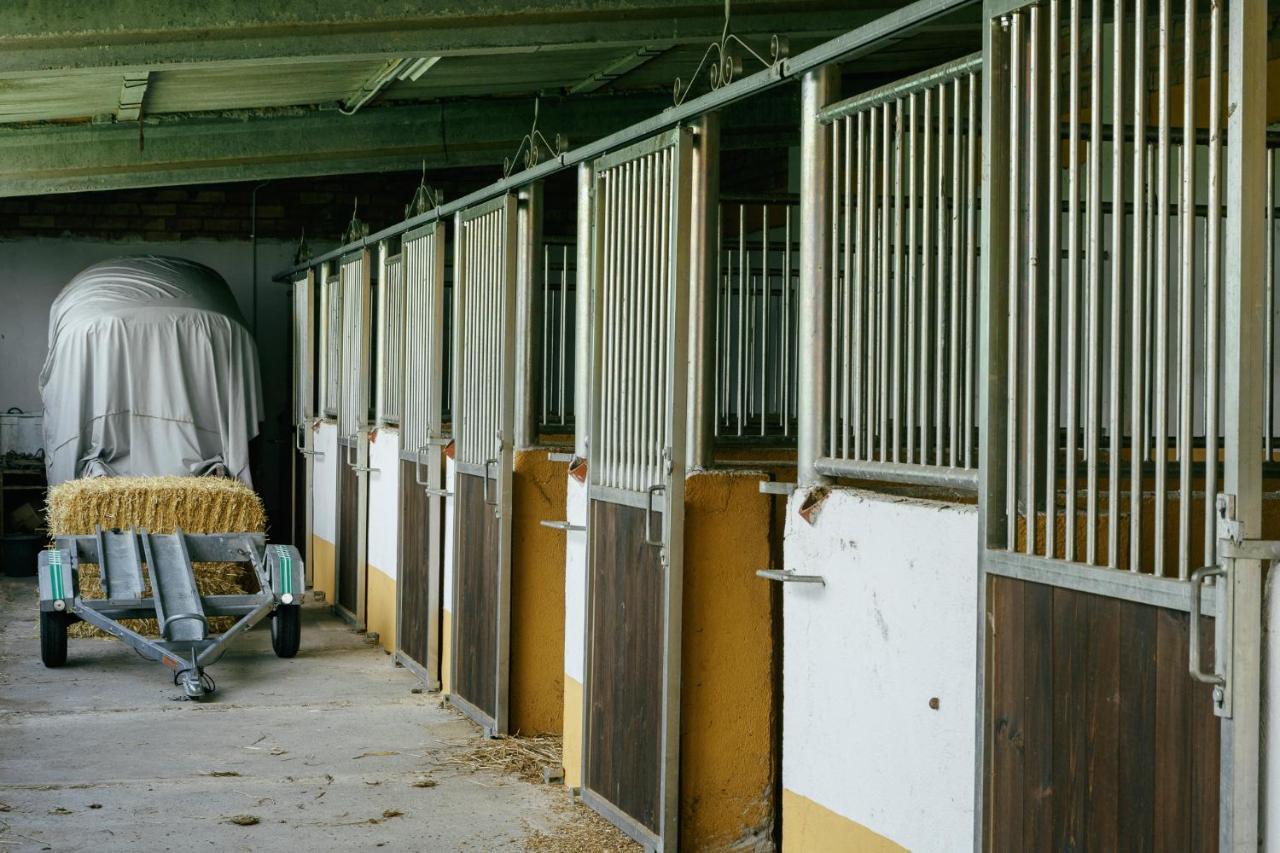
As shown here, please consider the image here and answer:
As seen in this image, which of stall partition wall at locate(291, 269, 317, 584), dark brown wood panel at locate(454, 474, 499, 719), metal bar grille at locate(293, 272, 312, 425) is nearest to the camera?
dark brown wood panel at locate(454, 474, 499, 719)

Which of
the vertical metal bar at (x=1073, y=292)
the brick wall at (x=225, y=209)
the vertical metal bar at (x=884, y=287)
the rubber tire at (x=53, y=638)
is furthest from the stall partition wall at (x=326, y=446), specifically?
the vertical metal bar at (x=1073, y=292)

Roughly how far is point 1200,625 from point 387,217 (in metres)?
9.51

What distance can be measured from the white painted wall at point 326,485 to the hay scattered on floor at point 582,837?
428 cm

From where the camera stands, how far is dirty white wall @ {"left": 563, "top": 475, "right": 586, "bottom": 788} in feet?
14.0

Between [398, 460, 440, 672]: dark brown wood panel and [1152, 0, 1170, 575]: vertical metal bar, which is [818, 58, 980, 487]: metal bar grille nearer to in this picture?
[1152, 0, 1170, 575]: vertical metal bar

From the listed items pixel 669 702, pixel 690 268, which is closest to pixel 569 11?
pixel 690 268

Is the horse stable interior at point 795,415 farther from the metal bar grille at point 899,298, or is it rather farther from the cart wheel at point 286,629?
the cart wheel at point 286,629

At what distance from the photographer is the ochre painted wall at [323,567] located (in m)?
8.43

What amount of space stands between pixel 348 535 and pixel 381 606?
2.86 feet

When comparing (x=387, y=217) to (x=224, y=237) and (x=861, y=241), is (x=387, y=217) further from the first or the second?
(x=861, y=241)

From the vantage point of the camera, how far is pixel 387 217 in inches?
426

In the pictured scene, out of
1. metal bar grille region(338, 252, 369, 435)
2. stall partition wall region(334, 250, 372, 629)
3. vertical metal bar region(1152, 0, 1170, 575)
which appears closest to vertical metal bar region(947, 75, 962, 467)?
vertical metal bar region(1152, 0, 1170, 575)

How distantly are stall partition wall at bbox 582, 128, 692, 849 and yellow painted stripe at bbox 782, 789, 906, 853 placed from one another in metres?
0.48

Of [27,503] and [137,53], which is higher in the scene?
[137,53]
